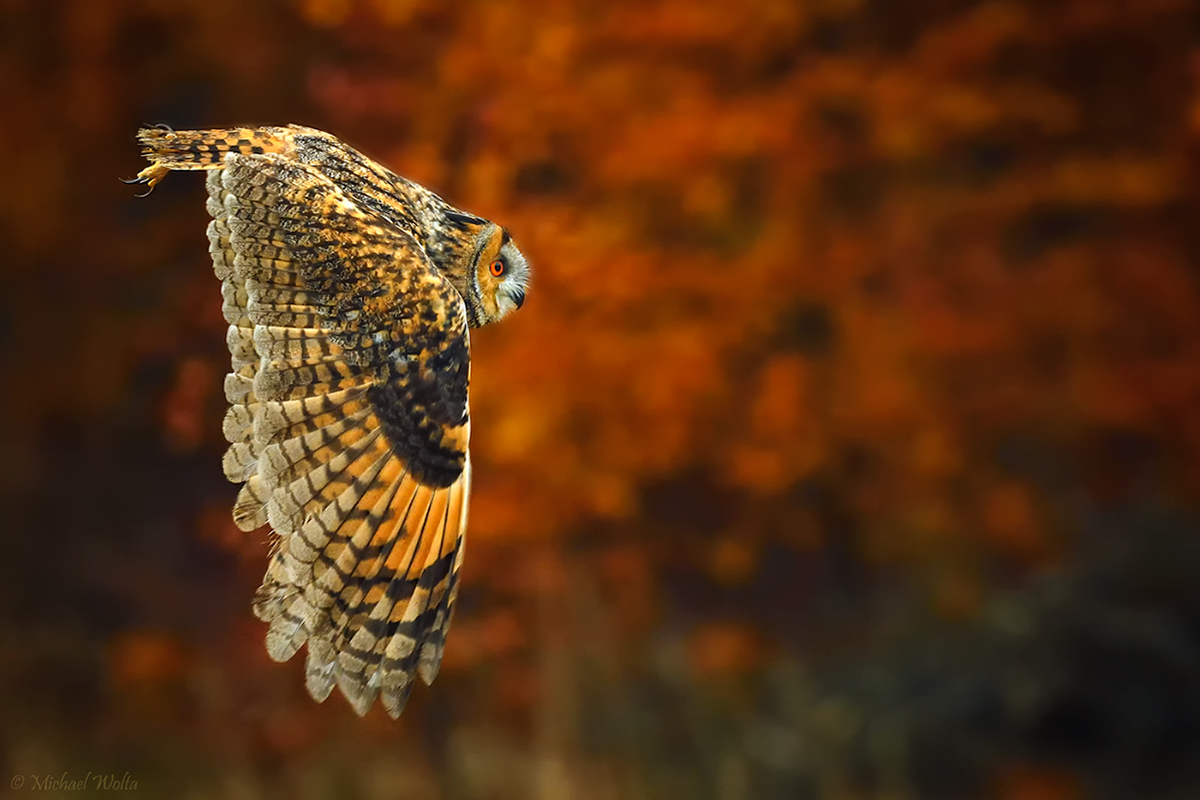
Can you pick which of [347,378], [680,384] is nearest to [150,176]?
[347,378]

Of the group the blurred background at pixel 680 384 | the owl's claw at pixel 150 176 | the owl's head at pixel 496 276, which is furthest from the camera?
the blurred background at pixel 680 384

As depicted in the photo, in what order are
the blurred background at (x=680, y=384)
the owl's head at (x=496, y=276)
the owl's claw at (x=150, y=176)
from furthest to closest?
the blurred background at (x=680, y=384), the owl's head at (x=496, y=276), the owl's claw at (x=150, y=176)

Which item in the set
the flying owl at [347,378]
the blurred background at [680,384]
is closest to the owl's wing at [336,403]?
the flying owl at [347,378]

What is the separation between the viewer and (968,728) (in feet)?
12.6

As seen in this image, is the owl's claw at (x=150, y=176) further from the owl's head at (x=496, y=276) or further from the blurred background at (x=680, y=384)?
the blurred background at (x=680, y=384)

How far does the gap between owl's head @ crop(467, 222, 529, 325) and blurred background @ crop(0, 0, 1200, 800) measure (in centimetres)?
149

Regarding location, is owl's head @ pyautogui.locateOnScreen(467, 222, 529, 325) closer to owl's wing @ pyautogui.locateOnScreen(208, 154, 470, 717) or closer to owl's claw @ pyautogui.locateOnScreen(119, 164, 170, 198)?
owl's wing @ pyautogui.locateOnScreen(208, 154, 470, 717)

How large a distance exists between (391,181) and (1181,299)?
137 inches

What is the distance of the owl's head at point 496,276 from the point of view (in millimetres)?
1467

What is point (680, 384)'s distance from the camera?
401 cm

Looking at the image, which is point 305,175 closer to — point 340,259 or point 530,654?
point 340,259

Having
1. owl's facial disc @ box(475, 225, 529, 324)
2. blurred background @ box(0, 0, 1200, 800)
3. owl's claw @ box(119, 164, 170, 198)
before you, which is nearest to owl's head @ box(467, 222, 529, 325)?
owl's facial disc @ box(475, 225, 529, 324)

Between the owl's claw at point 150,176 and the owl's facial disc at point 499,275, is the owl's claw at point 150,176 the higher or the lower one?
the higher one

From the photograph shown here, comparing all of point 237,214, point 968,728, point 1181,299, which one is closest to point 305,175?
point 237,214
